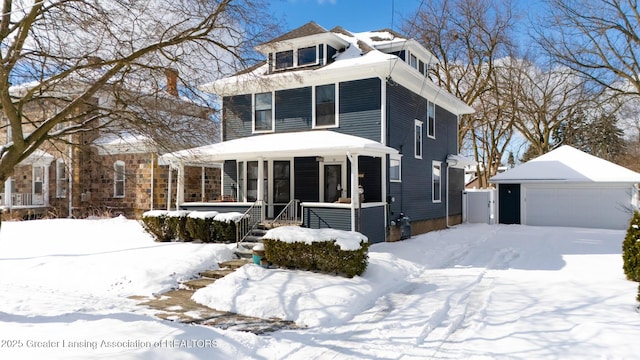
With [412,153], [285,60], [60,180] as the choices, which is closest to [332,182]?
[412,153]

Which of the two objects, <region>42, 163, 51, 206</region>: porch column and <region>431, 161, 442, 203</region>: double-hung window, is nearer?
<region>431, 161, 442, 203</region>: double-hung window

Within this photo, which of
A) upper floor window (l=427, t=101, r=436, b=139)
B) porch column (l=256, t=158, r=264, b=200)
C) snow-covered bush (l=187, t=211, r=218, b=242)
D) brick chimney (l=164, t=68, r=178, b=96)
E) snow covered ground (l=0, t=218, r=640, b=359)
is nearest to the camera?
snow covered ground (l=0, t=218, r=640, b=359)

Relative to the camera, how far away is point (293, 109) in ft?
48.5

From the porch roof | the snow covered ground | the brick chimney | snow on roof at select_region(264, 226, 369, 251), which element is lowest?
the snow covered ground

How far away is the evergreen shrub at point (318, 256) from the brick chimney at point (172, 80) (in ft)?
12.4

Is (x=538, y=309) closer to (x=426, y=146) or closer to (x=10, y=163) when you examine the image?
(x=10, y=163)

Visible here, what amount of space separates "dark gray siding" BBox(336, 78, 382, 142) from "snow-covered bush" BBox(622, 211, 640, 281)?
7082mm

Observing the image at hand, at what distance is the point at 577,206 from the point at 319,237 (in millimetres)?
16158

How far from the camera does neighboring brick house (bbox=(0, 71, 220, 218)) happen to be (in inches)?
751

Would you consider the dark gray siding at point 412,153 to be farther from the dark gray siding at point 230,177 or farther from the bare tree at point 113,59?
the bare tree at point 113,59

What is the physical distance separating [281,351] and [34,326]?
3.57 m

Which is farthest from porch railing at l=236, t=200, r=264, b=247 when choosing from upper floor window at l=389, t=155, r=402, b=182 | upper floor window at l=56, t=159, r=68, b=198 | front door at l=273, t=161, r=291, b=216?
upper floor window at l=56, t=159, r=68, b=198

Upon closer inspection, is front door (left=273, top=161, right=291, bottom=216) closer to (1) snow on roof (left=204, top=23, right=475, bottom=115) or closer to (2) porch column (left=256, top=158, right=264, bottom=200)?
(2) porch column (left=256, top=158, right=264, bottom=200)

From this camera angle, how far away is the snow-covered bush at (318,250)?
→ 27.4ft
